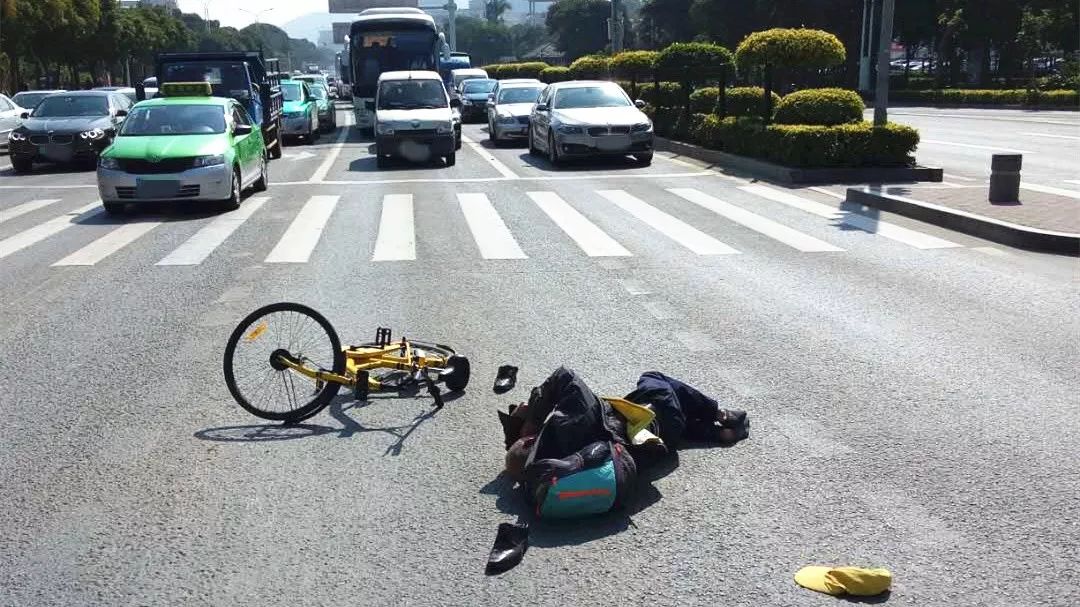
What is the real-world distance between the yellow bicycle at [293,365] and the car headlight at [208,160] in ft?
31.8

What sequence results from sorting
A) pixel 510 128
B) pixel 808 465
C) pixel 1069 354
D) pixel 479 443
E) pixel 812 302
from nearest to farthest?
1. pixel 808 465
2. pixel 479 443
3. pixel 1069 354
4. pixel 812 302
5. pixel 510 128

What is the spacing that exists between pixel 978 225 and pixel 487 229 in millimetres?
5740

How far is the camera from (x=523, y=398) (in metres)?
6.67

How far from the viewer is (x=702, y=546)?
4.57 m

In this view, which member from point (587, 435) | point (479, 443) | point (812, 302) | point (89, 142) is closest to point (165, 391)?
point (479, 443)

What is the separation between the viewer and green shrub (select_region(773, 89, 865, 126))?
19.9 meters

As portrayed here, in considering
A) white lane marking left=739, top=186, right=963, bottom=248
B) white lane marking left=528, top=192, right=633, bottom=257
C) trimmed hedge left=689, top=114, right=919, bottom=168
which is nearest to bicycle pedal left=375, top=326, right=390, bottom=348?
white lane marking left=528, top=192, right=633, bottom=257

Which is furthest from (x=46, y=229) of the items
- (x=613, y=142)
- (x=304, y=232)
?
(x=613, y=142)

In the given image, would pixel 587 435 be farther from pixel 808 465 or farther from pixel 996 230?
pixel 996 230

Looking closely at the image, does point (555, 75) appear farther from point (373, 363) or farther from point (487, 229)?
point (373, 363)

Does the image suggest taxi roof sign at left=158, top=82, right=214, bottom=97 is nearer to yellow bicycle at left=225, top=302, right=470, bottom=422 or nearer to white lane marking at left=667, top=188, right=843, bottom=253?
white lane marking at left=667, top=188, right=843, bottom=253

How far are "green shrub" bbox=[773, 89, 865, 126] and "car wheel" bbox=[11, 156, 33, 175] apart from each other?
1546 cm

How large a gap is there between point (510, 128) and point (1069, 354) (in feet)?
71.3

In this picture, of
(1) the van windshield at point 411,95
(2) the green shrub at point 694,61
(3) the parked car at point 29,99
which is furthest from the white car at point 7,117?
(2) the green shrub at point 694,61
